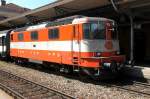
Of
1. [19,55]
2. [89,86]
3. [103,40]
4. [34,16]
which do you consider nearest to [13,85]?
[89,86]

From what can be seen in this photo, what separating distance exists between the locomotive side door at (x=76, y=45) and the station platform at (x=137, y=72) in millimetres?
2850

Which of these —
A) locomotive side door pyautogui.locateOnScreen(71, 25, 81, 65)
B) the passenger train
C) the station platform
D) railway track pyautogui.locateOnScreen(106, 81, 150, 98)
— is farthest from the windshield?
the station platform

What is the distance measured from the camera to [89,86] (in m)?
14.7

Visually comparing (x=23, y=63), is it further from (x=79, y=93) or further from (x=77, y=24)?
(x=79, y=93)

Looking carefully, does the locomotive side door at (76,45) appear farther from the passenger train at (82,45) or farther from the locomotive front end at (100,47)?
the locomotive front end at (100,47)

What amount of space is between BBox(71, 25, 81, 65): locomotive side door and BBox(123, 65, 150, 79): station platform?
2.85 m

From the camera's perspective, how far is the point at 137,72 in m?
16.5

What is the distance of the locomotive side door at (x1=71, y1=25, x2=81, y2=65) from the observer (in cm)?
1568

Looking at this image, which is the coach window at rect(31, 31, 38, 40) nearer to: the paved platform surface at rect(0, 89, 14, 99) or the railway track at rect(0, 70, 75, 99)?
the railway track at rect(0, 70, 75, 99)

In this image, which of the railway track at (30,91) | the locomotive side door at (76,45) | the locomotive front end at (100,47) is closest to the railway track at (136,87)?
the locomotive front end at (100,47)

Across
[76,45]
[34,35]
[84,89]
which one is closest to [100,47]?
[76,45]

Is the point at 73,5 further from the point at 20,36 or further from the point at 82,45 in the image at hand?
the point at 82,45

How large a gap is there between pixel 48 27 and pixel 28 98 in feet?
23.9

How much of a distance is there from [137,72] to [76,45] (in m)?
3.39
